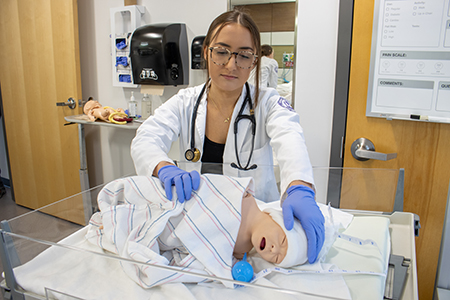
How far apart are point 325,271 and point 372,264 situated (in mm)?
123

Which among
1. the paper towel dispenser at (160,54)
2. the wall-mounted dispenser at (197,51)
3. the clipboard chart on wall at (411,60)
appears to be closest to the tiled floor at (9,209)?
the paper towel dispenser at (160,54)

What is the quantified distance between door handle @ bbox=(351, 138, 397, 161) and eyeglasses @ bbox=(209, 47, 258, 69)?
64 centimetres

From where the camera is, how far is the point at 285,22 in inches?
67.1

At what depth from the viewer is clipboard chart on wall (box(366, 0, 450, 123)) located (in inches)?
48.5

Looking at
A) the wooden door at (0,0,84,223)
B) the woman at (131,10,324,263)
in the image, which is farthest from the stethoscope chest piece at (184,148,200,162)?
the wooden door at (0,0,84,223)

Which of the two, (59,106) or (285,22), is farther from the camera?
(59,106)

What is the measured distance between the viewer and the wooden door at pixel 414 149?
134 centimetres

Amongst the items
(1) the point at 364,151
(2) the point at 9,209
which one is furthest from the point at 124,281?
(2) the point at 9,209

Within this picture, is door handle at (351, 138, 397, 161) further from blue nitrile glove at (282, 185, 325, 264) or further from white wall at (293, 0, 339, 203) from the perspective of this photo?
blue nitrile glove at (282, 185, 325, 264)

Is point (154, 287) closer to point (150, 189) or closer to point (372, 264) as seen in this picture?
point (150, 189)

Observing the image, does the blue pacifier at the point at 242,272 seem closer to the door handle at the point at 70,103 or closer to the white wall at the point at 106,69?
the white wall at the point at 106,69

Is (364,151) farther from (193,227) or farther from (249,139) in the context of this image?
(193,227)

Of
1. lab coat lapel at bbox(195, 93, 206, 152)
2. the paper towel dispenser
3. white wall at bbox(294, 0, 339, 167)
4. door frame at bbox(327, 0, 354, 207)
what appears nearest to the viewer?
lab coat lapel at bbox(195, 93, 206, 152)

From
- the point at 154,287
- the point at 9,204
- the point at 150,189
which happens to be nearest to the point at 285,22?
the point at 150,189
